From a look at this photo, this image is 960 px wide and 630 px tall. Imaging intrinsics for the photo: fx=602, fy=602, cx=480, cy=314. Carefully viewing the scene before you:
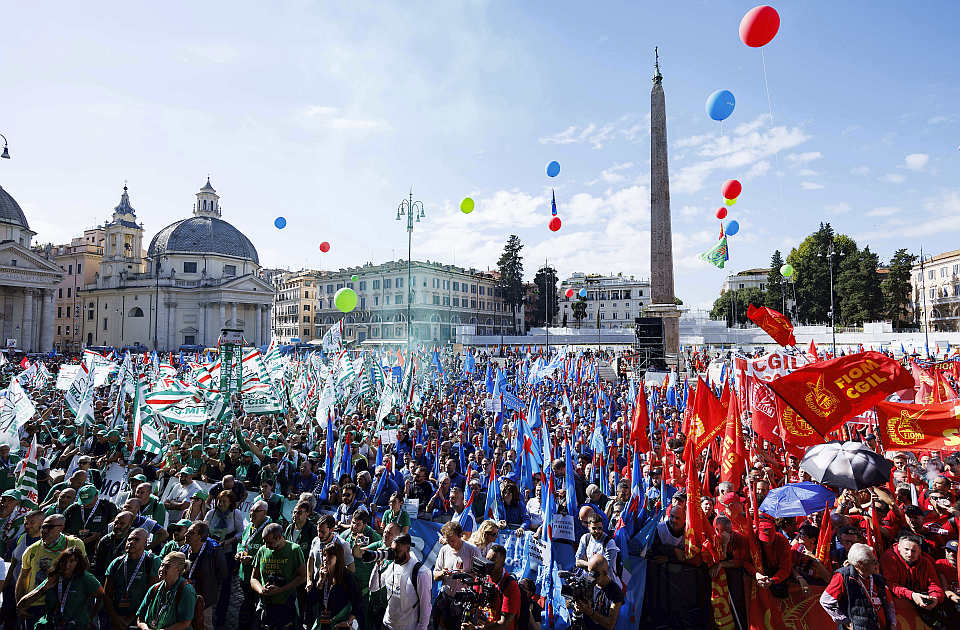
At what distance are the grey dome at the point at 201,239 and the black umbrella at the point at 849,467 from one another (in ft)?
242

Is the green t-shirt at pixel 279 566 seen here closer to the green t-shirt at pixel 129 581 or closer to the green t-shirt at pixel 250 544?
the green t-shirt at pixel 250 544

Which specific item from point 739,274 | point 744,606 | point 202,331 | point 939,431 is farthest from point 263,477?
point 739,274

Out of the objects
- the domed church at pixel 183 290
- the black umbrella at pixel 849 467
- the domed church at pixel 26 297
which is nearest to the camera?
the black umbrella at pixel 849 467

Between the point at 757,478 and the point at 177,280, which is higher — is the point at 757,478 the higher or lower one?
the lower one

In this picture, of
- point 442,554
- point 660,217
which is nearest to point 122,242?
point 660,217

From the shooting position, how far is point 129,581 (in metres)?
4.63

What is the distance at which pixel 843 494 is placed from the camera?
21.5 feet

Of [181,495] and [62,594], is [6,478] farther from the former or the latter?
[62,594]

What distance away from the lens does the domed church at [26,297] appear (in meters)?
51.7

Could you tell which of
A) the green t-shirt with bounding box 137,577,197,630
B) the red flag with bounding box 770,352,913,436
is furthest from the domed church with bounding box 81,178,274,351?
the red flag with bounding box 770,352,913,436

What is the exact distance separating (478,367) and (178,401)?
75.4 feet

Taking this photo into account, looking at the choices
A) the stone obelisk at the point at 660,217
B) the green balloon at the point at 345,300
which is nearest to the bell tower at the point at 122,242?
the green balloon at the point at 345,300

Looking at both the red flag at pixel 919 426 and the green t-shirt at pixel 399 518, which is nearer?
the green t-shirt at pixel 399 518

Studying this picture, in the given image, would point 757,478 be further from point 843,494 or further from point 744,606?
point 744,606
